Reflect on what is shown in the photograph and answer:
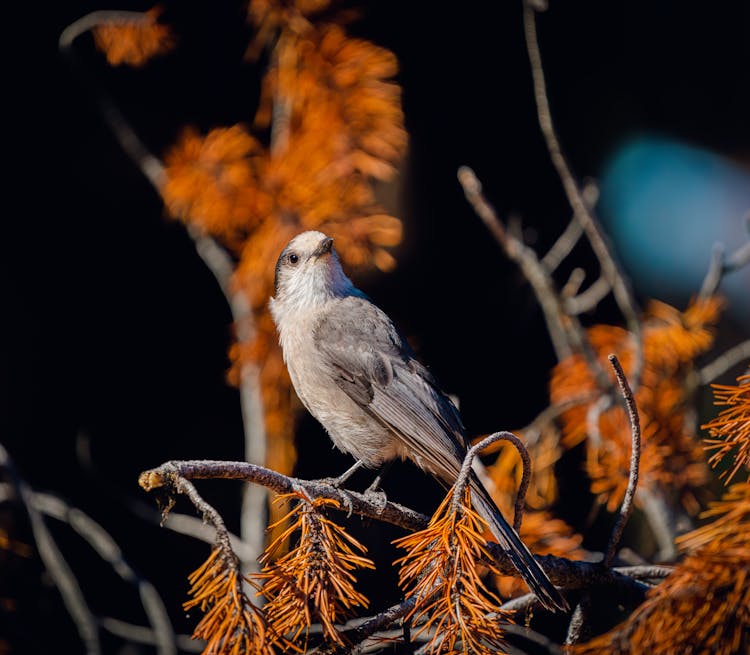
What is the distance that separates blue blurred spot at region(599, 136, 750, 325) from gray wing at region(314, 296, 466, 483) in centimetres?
221

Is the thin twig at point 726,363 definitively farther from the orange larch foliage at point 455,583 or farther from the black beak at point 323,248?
the orange larch foliage at point 455,583

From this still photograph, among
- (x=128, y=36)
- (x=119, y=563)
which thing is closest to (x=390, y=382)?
(x=119, y=563)

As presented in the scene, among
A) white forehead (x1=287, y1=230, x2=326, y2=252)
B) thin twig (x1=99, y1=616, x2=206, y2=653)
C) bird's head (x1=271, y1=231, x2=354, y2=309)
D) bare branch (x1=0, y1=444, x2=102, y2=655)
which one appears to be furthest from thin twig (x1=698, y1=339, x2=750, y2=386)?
bare branch (x1=0, y1=444, x2=102, y2=655)

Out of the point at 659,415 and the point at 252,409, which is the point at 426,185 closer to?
→ the point at 252,409

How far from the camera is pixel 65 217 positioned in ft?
11.0

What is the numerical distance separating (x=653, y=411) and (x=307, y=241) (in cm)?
123

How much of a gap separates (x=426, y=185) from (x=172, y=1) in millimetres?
1497

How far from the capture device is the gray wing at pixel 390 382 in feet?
7.06

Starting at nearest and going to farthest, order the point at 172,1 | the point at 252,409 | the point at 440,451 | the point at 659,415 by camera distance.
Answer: the point at 440,451 → the point at 659,415 → the point at 252,409 → the point at 172,1

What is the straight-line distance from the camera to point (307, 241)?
2488 mm

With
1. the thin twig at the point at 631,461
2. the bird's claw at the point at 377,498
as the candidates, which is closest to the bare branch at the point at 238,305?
the bird's claw at the point at 377,498

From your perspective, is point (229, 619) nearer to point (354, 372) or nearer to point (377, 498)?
point (377, 498)

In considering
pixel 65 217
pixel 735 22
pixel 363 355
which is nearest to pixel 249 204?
pixel 363 355

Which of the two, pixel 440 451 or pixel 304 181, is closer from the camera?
pixel 440 451
